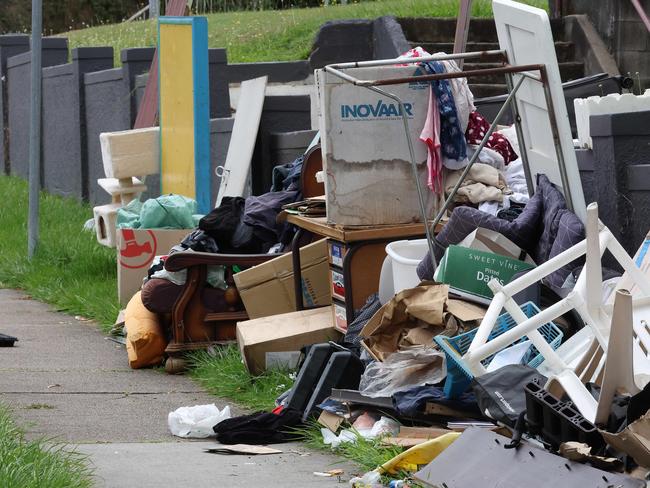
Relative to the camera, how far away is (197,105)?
422 inches

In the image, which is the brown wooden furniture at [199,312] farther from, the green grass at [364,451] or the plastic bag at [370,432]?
the plastic bag at [370,432]

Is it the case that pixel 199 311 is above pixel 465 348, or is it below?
below

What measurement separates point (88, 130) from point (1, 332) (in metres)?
7.29

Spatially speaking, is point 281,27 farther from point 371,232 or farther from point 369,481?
point 369,481

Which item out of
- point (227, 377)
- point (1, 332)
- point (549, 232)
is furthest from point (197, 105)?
point (549, 232)

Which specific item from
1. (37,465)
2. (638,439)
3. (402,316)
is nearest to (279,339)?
(402,316)

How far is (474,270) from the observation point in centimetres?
613

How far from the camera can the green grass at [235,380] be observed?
6926 mm

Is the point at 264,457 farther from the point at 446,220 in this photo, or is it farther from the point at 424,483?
the point at 446,220

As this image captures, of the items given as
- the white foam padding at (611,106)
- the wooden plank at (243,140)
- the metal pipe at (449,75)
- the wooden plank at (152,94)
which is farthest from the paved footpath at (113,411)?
the wooden plank at (152,94)

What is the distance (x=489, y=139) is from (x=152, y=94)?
19.4 feet

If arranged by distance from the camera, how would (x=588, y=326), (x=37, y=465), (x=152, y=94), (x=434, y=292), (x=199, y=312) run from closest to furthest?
(x=37, y=465) < (x=588, y=326) < (x=434, y=292) < (x=199, y=312) < (x=152, y=94)

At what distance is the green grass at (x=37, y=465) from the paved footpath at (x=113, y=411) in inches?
4.7

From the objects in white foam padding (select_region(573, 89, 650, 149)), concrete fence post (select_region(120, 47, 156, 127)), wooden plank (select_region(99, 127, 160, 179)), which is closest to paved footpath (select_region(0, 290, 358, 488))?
wooden plank (select_region(99, 127, 160, 179))
